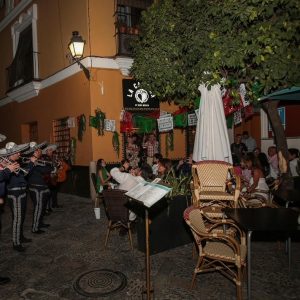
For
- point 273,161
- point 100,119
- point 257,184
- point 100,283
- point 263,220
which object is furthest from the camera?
point 100,119

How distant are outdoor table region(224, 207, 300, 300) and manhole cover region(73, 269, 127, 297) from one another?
71.0 inches

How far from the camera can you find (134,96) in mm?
11664

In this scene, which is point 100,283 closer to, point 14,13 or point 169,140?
point 169,140

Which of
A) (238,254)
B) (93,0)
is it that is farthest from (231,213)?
(93,0)

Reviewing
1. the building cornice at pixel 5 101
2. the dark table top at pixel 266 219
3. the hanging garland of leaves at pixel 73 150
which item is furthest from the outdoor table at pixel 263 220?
the building cornice at pixel 5 101

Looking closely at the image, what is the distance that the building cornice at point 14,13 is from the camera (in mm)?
14894

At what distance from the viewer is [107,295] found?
4.31 meters

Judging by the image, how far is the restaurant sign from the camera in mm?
11523

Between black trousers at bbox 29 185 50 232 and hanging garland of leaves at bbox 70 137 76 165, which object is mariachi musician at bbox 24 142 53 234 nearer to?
black trousers at bbox 29 185 50 232

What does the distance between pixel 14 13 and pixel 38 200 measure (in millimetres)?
12326

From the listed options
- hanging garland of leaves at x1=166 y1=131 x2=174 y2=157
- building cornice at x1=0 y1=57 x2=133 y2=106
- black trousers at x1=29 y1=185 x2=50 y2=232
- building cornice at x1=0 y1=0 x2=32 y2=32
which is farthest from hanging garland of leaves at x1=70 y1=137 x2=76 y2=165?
building cornice at x1=0 y1=0 x2=32 y2=32

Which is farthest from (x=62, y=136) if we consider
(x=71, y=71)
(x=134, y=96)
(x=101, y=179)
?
(x=101, y=179)

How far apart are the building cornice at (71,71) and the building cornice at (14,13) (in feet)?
12.3

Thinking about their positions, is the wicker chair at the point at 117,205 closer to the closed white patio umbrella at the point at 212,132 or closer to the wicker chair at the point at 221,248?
the closed white patio umbrella at the point at 212,132
